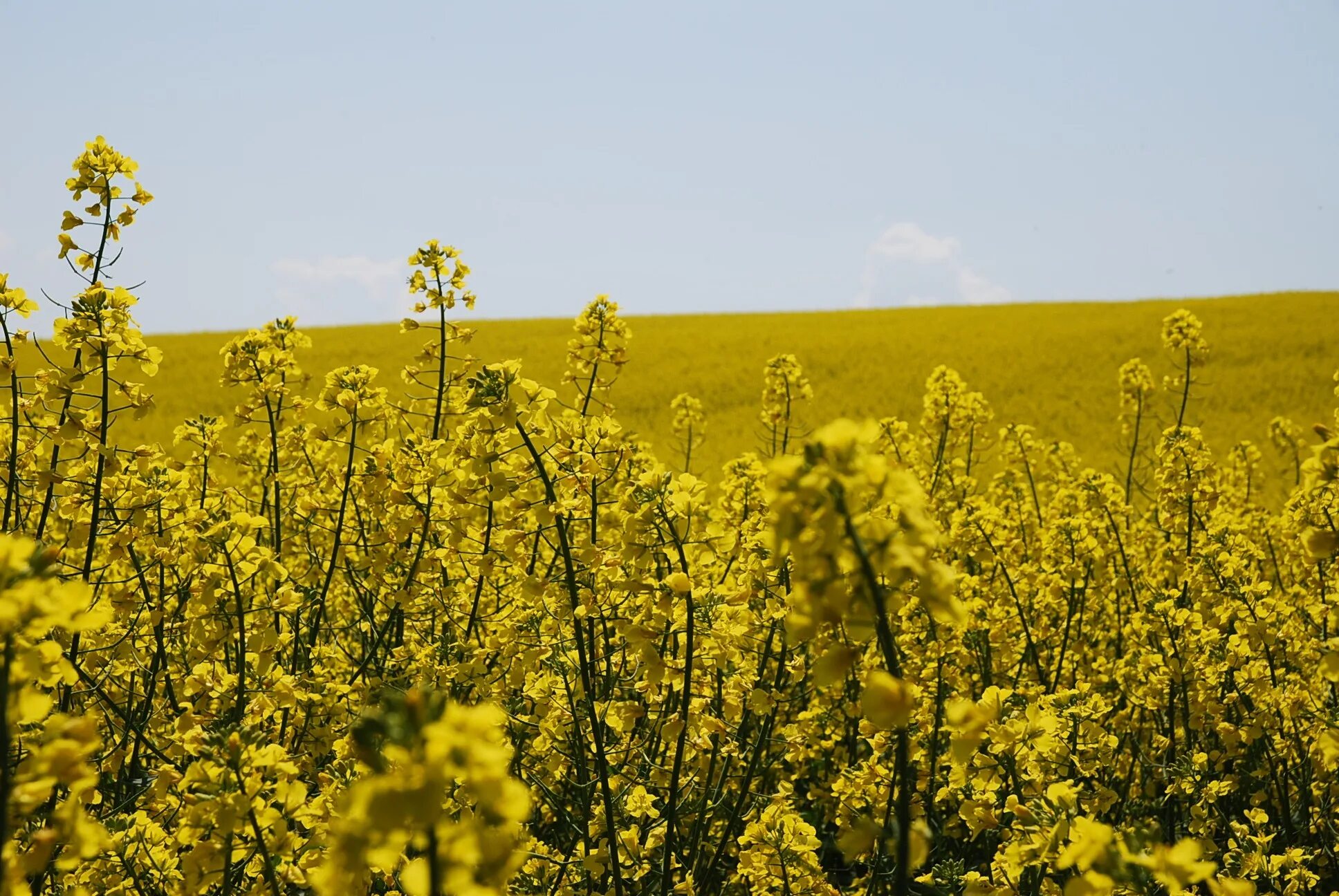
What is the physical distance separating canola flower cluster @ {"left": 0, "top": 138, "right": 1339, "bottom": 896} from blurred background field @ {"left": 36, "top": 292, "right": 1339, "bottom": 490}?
948 centimetres

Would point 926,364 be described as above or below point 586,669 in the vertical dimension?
above

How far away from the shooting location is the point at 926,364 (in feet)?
73.5

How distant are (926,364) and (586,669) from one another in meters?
20.7

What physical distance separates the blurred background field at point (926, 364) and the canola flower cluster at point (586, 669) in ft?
31.1

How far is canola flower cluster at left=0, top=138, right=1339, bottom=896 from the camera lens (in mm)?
1380

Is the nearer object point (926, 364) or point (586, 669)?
point (586, 669)

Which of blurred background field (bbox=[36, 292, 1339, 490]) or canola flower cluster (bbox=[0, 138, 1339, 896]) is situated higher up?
blurred background field (bbox=[36, 292, 1339, 490])

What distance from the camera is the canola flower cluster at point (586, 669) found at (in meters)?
1.38

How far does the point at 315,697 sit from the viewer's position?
3.38 meters

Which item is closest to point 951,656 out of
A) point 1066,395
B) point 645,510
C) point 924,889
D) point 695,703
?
point 924,889

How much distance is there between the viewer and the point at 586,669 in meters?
2.71

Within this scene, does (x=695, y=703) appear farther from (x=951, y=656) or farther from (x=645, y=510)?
(x=951, y=656)

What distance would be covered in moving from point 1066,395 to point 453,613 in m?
18.0

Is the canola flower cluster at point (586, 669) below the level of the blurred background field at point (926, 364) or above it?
below
